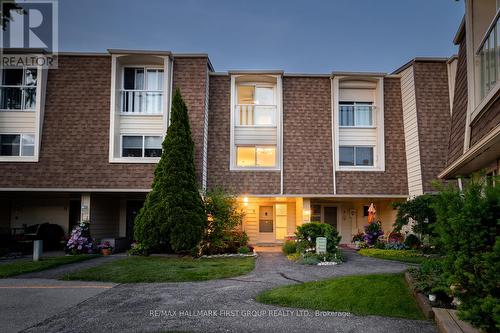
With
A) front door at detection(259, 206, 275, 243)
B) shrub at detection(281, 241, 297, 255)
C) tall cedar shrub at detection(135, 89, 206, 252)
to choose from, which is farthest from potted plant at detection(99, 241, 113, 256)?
front door at detection(259, 206, 275, 243)

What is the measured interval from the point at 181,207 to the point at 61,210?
828cm

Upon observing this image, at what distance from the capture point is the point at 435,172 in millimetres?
15680

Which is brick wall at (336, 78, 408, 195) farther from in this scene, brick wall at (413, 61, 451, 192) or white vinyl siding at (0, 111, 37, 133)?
white vinyl siding at (0, 111, 37, 133)

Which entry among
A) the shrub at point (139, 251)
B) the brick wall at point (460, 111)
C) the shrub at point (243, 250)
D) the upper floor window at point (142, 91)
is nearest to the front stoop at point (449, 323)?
the brick wall at point (460, 111)

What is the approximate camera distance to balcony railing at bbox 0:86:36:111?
1634cm

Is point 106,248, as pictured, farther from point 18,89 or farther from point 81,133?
point 18,89

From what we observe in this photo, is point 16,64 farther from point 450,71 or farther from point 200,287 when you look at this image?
point 450,71

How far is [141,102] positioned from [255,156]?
5.58 m

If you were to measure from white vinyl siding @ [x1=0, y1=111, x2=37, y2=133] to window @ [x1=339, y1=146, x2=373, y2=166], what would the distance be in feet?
44.1

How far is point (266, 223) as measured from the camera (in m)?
20.2

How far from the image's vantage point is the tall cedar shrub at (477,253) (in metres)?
3.70

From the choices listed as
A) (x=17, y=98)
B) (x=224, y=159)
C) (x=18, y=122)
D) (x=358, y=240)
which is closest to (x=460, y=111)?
(x=358, y=240)

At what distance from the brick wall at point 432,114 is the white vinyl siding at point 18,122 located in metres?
16.3

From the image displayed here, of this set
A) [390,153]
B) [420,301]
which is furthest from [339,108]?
[420,301]
